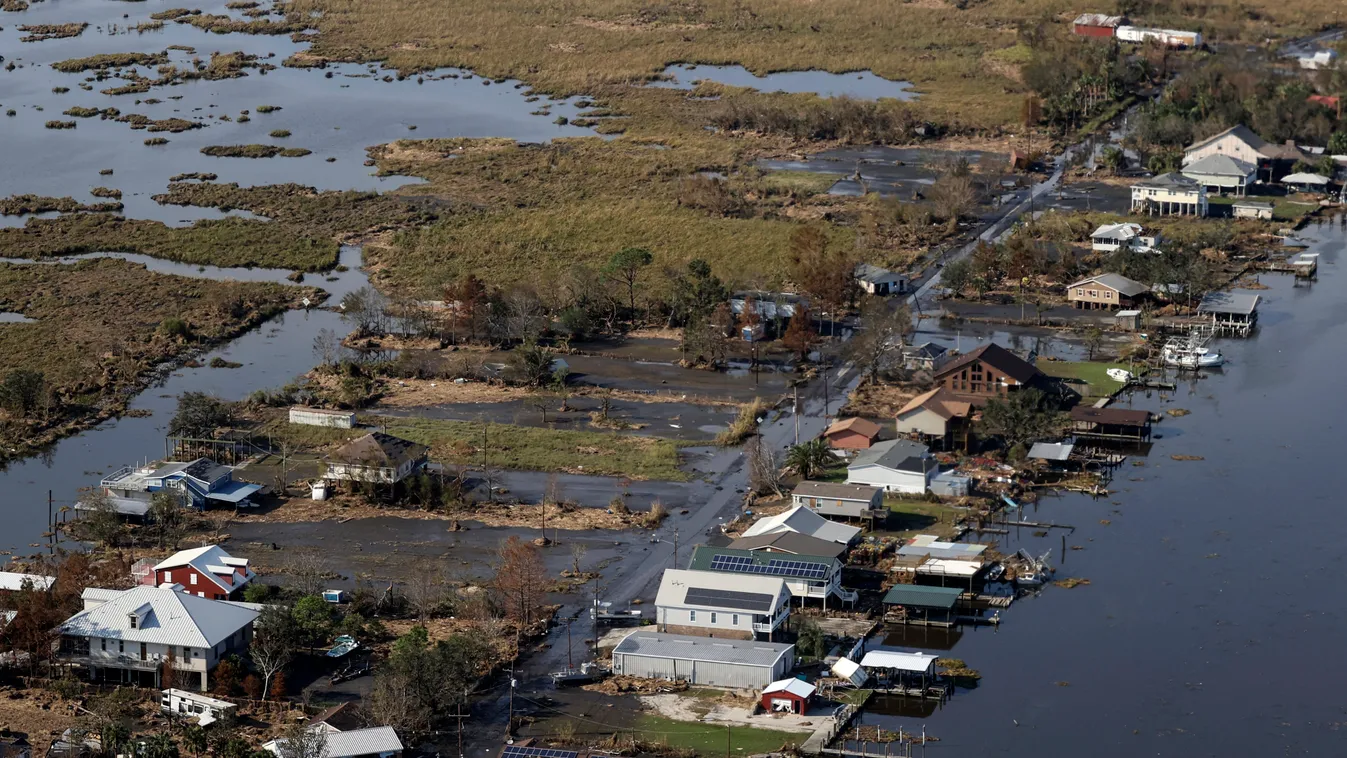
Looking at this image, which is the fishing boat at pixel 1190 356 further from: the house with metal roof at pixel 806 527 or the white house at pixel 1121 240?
the house with metal roof at pixel 806 527

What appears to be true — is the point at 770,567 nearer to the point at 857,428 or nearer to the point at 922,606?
the point at 922,606

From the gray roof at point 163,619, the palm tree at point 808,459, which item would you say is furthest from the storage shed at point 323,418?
the gray roof at point 163,619

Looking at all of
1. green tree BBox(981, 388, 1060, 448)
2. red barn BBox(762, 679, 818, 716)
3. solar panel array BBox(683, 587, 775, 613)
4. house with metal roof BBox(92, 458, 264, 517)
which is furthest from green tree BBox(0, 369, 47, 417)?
red barn BBox(762, 679, 818, 716)

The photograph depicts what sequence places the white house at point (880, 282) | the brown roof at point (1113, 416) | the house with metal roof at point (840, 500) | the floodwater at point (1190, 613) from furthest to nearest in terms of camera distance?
the white house at point (880, 282) → the brown roof at point (1113, 416) → the house with metal roof at point (840, 500) → the floodwater at point (1190, 613)

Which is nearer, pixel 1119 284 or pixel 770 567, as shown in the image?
pixel 770 567

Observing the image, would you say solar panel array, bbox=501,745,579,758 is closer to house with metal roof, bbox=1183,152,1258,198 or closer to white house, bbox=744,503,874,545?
white house, bbox=744,503,874,545

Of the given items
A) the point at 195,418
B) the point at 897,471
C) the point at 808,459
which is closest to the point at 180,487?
the point at 195,418

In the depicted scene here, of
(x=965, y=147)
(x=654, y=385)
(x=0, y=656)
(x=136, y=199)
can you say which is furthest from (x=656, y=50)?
(x=0, y=656)
